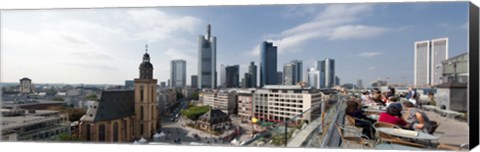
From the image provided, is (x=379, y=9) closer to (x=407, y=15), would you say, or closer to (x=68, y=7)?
(x=407, y=15)

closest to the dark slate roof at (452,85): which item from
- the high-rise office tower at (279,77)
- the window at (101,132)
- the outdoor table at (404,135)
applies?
the outdoor table at (404,135)

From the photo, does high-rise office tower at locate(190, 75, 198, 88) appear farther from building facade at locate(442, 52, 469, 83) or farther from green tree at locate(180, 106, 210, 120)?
building facade at locate(442, 52, 469, 83)

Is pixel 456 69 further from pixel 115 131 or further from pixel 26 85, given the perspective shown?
pixel 26 85

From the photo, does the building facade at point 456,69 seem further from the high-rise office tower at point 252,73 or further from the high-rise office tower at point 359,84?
the high-rise office tower at point 252,73

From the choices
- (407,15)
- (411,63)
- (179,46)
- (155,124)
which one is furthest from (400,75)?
(155,124)

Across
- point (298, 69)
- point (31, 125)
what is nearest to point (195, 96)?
→ point (298, 69)
